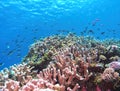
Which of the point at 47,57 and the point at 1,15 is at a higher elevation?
the point at 1,15

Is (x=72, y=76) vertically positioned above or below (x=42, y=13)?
below

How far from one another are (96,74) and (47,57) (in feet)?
9.00

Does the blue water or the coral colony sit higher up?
the blue water

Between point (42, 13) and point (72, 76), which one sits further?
point (42, 13)

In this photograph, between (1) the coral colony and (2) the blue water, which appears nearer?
(1) the coral colony

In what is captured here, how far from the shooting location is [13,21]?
144 feet

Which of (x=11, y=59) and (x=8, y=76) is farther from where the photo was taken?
(x=11, y=59)

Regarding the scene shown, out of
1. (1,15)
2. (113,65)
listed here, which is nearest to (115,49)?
(113,65)

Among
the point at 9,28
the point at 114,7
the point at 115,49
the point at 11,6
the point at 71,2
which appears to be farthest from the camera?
the point at 114,7

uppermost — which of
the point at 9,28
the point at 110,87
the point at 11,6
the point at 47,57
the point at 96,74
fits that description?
the point at 9,28

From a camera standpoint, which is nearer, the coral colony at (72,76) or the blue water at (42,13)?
the coral colony at (72,76)

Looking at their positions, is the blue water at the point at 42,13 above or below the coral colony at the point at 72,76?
above

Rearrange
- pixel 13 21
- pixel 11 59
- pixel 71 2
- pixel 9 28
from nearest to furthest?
1. pixel 71 2
2. pixel 13 21
3. pixel 9 28
4. pixel 11 59

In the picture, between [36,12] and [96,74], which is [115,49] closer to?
[96,74]
